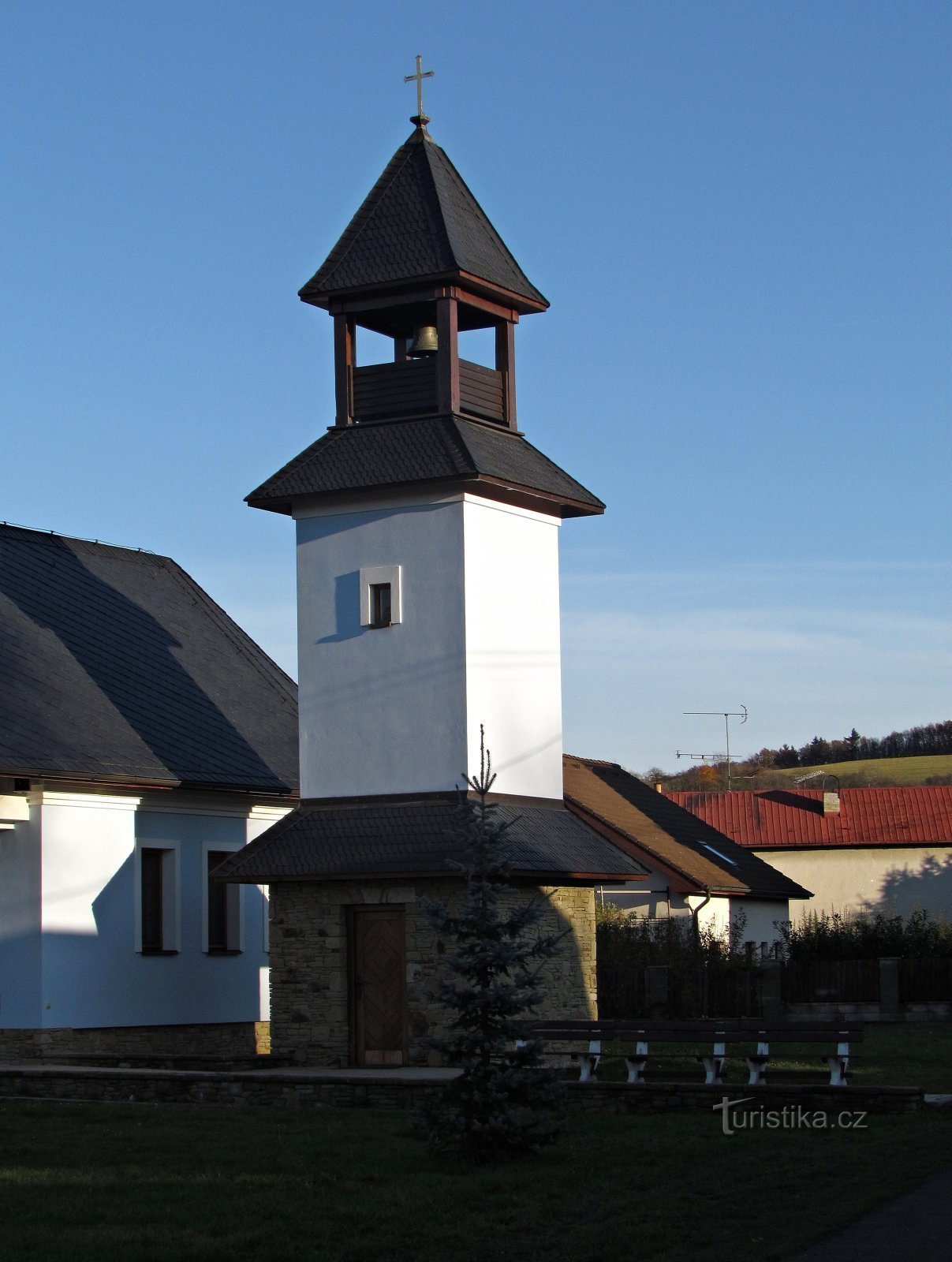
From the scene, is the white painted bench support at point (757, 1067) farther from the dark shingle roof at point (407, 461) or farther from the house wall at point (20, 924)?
the house wall at point (20, 924)

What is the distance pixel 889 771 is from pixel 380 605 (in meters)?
75.9

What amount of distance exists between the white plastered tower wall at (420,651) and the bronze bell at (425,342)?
2.38 meters

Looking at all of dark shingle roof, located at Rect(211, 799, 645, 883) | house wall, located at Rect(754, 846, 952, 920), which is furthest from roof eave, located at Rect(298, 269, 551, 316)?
house wall, located at Rect(754, 846, 952, 920)

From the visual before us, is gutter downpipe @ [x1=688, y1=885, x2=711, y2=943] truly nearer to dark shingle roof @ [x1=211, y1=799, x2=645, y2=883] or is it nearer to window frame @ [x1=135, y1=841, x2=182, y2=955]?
window frame @ [x1=135, y1=841, x2=182, y2=955]

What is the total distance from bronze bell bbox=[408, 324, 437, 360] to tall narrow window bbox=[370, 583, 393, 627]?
3.45 m

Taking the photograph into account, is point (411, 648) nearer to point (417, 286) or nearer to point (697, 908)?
point (417, 286)

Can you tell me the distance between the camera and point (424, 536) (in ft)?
79.4

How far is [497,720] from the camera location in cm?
2439

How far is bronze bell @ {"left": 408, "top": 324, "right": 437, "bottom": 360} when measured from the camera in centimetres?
2506

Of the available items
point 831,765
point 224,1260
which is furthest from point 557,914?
point 831,765

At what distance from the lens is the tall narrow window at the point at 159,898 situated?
1088 inches

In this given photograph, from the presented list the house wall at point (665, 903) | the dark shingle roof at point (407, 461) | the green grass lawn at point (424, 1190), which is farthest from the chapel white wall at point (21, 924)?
the house wall at point (665, 903)

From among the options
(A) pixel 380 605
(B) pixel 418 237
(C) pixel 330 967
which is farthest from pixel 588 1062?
(B) pixel 418 237

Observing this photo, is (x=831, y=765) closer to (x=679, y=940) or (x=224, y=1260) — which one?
(x=679, y=940)
